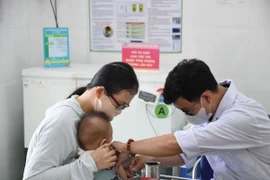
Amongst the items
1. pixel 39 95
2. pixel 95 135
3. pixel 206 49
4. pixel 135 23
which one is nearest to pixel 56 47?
pixel 39 95

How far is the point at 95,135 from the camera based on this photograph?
62.5 inches

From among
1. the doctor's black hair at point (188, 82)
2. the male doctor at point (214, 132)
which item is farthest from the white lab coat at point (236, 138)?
the doctor's black hair at point (188, 82)

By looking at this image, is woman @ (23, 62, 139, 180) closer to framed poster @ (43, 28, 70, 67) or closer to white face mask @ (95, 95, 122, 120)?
white face mask @ (95, 95, 122, 120)

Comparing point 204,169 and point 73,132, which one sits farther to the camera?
point 204,169

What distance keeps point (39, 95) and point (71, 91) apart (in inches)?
10.1

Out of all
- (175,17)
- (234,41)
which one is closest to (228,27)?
(234,41)

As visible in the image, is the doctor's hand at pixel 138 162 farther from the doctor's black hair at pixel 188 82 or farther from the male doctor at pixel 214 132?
the doctor's black hair at pixel 188 82

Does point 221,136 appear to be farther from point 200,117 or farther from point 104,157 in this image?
point 104,157

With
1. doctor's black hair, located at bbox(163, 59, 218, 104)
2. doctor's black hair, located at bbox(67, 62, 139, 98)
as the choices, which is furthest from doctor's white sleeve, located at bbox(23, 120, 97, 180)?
doctor's black hair, located at bbox(163, 59, 218, 104)

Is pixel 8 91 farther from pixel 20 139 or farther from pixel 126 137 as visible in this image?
pixel 126 137

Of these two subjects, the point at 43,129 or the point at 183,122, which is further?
the point at 183,122

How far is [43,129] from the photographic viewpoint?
4.86 ft

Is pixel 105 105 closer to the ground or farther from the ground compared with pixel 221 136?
farther from the ground

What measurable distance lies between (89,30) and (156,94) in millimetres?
1034
